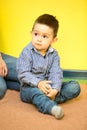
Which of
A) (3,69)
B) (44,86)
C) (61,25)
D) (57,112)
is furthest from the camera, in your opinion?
(61,25)

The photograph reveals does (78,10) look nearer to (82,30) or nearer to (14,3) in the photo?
(82,30)

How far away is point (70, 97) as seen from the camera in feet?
4.62

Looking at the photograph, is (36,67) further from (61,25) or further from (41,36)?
(61,25)

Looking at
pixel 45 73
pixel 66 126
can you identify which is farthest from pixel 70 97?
pixel 66 126

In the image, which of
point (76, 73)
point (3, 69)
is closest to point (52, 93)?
point (3, 69)

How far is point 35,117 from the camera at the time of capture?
1.21 meters

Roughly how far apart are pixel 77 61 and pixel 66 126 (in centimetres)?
92

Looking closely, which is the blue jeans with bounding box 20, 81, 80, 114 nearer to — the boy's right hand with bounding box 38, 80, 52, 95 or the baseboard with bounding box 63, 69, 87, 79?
the boy's right hand with bounding box 38, 80, 52, 95

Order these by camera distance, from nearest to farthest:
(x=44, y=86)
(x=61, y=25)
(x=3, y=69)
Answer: (x=44, y=86) → (x=3, y=69) → (x=61, y=25)

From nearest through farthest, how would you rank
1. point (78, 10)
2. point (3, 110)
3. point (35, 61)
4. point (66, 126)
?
1. point (66, 126)
2. point (3, 110)
3. point (35, 61)
4. point (78, 10)

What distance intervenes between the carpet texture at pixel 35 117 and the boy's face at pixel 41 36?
0.96ft

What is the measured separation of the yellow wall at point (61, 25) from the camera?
1.91 m

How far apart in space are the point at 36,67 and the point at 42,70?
35mm

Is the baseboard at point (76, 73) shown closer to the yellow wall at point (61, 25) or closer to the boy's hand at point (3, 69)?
the yellow wall at point (61, 25)
